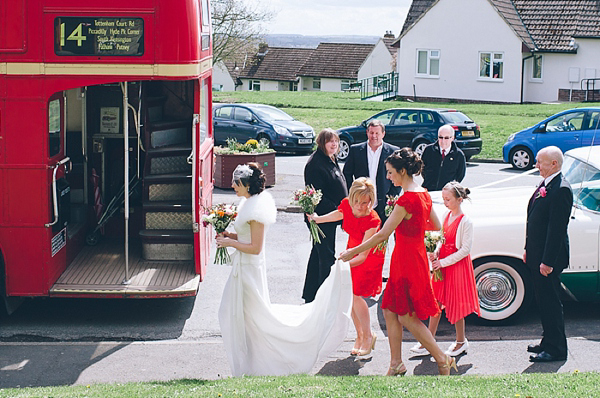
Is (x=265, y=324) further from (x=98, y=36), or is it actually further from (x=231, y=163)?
(x=231, y=163)

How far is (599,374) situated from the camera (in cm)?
692

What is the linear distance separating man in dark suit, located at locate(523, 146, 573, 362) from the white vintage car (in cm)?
86

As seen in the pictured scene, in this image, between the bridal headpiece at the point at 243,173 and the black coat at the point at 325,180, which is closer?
the bridal headpiece at the point at 243,173

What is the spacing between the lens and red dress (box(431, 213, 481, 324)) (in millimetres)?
7996

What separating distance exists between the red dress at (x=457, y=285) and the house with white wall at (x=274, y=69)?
2789 inches

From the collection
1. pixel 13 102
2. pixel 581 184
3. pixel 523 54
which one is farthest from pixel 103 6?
pixel 523 54

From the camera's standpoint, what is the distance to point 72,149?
1029 cm

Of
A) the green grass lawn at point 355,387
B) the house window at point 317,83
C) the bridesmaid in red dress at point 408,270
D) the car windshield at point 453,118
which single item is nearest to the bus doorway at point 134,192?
the green grass lawn at point 355,387

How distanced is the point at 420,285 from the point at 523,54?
38713 millimetres

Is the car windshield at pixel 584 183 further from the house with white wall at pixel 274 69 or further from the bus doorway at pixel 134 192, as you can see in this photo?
the house with white wall at pixel 274 69

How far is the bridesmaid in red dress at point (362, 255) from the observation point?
7590 mm

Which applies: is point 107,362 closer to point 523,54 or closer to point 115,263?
point 115,263

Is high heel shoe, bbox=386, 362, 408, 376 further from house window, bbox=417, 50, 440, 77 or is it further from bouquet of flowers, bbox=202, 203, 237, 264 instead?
house window, bbox=417, 50, 440, 77

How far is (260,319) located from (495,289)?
2957 millimetres
